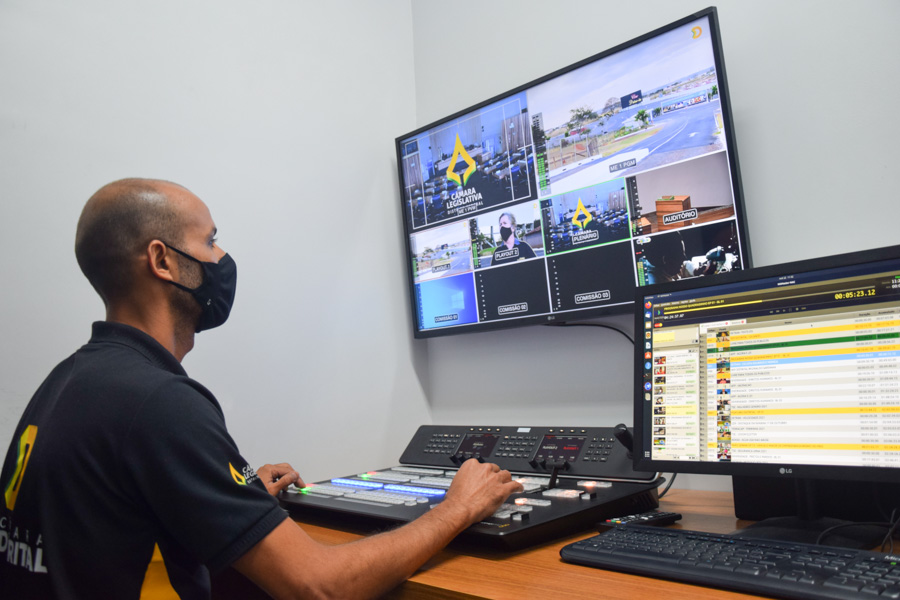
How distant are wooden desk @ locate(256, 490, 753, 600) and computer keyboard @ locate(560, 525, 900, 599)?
2cm

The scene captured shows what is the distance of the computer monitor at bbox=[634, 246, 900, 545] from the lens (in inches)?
37.1

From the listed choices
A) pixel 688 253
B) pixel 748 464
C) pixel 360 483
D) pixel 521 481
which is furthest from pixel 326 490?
pixel 688 253

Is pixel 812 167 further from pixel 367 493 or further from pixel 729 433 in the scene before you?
pixel 367 493

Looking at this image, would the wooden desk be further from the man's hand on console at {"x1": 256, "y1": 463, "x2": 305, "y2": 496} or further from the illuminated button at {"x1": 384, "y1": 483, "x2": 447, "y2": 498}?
the man's hand on console at {"x1": 256, "y1": 463, "x2": 305, "y2": 496}

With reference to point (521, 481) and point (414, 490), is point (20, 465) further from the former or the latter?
point (521, 481)

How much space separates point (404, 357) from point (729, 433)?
123 centimetres

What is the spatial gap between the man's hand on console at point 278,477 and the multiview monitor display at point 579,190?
701mm

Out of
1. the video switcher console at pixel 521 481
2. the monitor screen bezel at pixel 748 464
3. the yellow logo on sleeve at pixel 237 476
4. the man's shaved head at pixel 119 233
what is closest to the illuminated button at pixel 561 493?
the video switcher console at pixel 521 481

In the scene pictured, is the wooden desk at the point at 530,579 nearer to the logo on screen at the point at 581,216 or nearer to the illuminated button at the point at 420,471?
the illuminated button at the point at 420,471

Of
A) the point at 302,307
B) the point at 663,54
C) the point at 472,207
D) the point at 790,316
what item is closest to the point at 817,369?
the point at 790,316

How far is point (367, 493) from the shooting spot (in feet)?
4.18

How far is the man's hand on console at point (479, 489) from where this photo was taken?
1.01 meters

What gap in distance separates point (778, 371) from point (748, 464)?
0.51 feet

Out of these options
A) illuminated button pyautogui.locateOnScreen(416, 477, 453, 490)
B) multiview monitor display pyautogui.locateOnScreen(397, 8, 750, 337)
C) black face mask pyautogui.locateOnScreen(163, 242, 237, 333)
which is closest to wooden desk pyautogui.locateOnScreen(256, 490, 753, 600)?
illuminated button pyautogui.locateOnScreen(416, 477, 453, 490)
